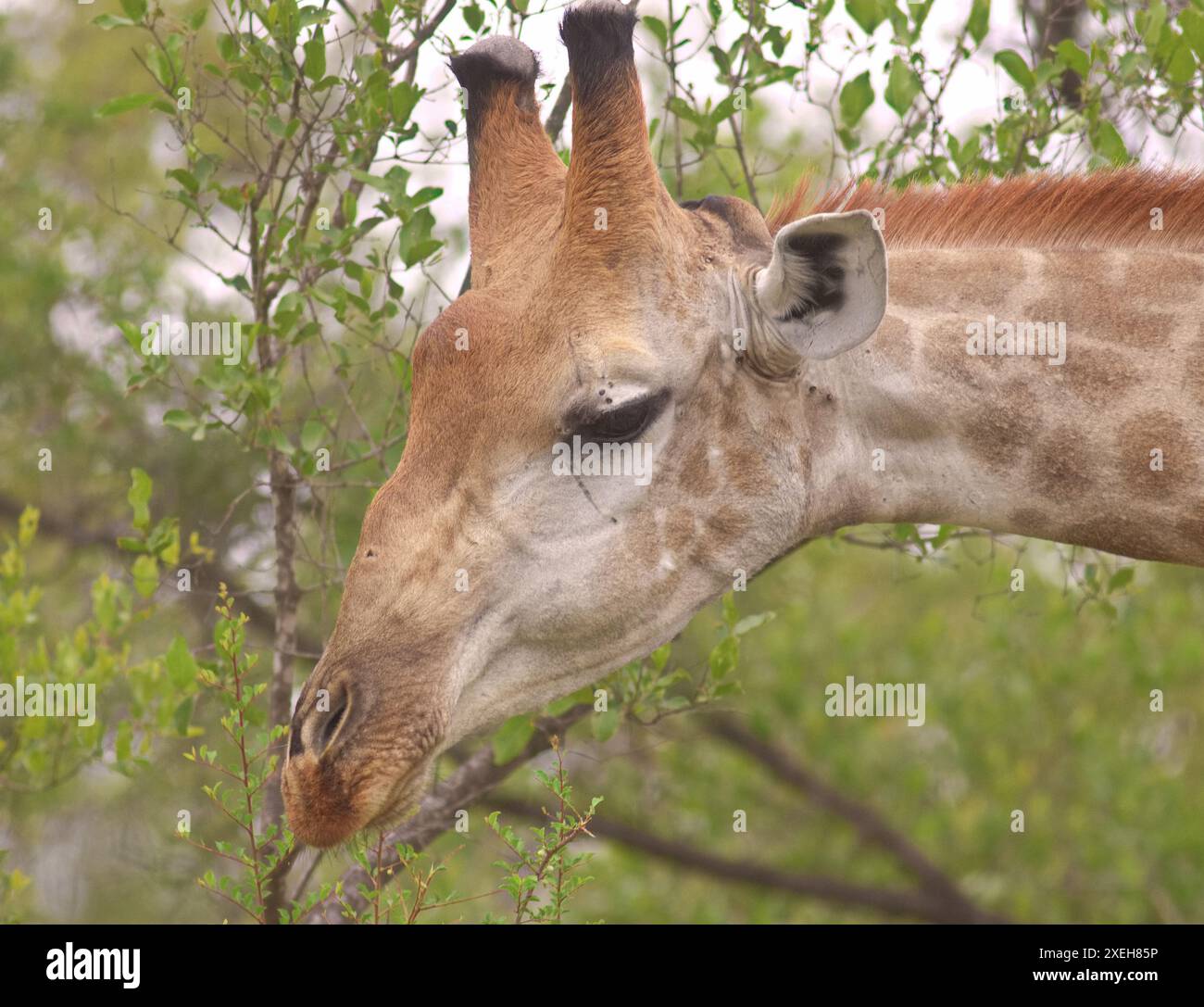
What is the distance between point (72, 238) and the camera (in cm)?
1300

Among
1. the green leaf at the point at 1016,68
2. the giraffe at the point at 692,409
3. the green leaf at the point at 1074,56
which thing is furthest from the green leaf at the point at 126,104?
the green leaf at the point at 1074,56

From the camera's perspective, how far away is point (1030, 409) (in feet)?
17.2

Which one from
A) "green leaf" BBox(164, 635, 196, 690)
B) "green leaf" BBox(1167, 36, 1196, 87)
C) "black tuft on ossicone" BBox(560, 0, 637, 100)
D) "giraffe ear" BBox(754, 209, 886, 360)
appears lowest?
"green leaf" BBox(164, 635, 196, 690)

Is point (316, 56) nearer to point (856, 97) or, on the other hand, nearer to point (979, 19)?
point (856, 97)

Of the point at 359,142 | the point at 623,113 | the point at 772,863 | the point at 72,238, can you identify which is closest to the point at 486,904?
the point at 772,863

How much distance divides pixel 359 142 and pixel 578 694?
2.76 meters

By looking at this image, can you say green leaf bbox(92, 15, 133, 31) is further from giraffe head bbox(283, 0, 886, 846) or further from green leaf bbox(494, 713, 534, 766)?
green leaf bbox(494, 713, 534, 766)

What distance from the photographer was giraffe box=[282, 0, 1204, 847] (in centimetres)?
483

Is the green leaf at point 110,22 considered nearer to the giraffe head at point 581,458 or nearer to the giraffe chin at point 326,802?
the giraffe head at point 581,458

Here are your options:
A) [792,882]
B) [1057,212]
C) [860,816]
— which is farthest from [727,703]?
[1057,212]

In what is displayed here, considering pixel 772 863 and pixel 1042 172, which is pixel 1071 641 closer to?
pixel 772 863

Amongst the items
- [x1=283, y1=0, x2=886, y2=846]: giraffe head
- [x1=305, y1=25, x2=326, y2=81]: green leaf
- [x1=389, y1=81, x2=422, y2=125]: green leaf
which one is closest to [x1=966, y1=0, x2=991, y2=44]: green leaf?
[x1=283, y1=0, x2=886, y2=846]: giraffe head

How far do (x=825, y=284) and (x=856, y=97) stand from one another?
99.6 inches

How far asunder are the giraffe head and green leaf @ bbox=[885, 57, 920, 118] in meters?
2.35
